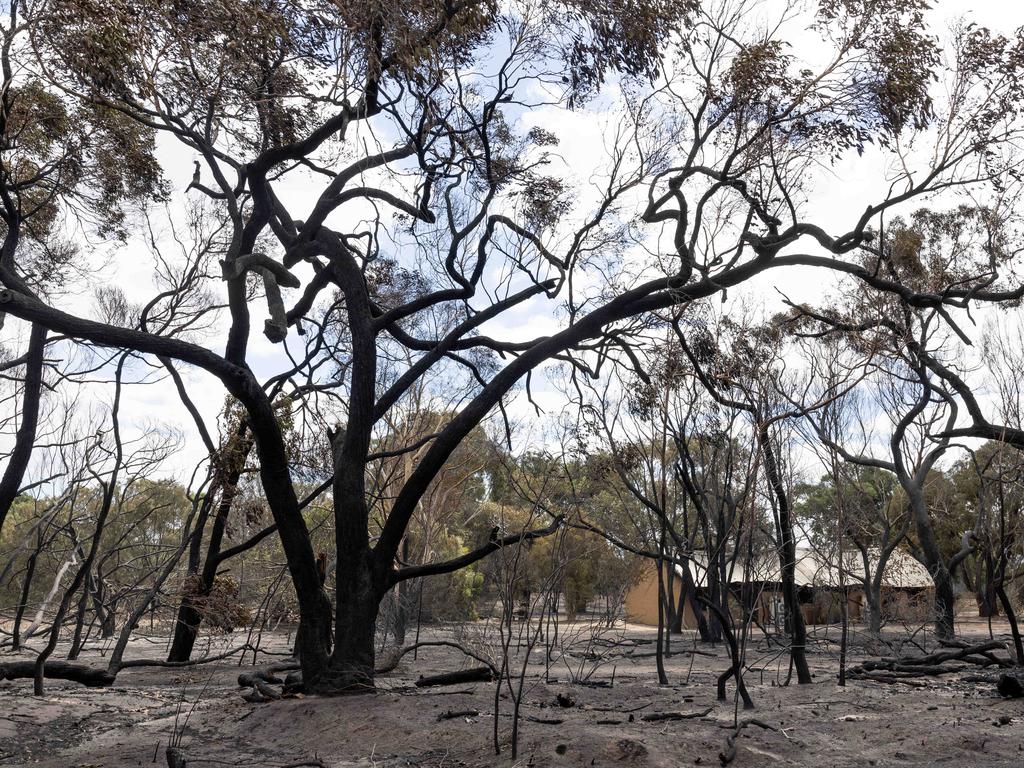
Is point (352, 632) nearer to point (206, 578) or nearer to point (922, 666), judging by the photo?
point (206, 578)

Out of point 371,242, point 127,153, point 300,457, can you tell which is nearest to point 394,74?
point 371,242

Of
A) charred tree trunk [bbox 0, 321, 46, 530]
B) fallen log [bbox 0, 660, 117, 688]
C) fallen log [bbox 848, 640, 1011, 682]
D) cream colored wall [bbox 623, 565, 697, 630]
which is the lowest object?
fallen log [bbox 0, 660, 117, 688]

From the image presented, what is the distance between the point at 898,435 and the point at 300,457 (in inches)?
419

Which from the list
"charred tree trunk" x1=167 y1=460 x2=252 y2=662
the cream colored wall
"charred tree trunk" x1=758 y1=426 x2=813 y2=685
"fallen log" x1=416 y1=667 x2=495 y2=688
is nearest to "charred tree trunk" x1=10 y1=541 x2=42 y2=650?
"charred tree trunk" x1=167 y1=460 x2=252 y2=662

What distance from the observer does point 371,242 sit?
1000 cm

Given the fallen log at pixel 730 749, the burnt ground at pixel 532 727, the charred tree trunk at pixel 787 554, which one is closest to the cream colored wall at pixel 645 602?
the charred tree trunk at pixel 787 554

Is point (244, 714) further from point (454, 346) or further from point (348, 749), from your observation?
point (454, 346)

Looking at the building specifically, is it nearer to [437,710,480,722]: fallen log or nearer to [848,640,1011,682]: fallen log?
[848,640,1011,682]: fallen log

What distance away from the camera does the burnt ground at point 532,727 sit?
5676 millimetres

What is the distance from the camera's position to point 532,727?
6.32m

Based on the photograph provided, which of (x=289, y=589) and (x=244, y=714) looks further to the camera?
(x=289, y=589)

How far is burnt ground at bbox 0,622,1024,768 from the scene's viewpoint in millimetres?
5676

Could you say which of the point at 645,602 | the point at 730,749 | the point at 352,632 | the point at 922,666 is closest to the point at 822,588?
the point at 922,666

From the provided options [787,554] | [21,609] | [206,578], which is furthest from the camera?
[206,578]
